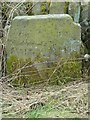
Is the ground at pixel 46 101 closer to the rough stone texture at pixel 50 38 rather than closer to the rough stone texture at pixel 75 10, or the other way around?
the rough stone texture at pixel 50 38

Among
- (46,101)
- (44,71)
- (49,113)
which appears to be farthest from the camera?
(44,71)

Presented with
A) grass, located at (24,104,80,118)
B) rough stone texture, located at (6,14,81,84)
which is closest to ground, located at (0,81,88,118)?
grass, located at (24,104,80,118)

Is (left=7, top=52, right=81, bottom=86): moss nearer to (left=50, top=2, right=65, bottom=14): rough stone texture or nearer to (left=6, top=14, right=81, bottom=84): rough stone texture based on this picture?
(left=6, top=14, right=81, bottom=84): rough stone texture

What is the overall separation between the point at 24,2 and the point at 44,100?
75.6 inches

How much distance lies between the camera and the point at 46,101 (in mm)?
3398

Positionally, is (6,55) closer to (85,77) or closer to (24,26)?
(24,26)

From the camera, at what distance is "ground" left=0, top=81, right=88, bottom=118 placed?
3.09 m

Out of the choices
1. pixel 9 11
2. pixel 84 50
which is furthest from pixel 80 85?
pixel 9 11

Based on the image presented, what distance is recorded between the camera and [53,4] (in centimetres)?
455

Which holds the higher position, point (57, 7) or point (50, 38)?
point (57, 7)

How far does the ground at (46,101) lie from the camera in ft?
10.1

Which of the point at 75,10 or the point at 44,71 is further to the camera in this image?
the point at 75,10

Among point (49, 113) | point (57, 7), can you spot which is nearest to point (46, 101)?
point (49, 113)

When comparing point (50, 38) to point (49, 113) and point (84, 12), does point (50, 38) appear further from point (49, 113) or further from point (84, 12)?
point (49, 113)
